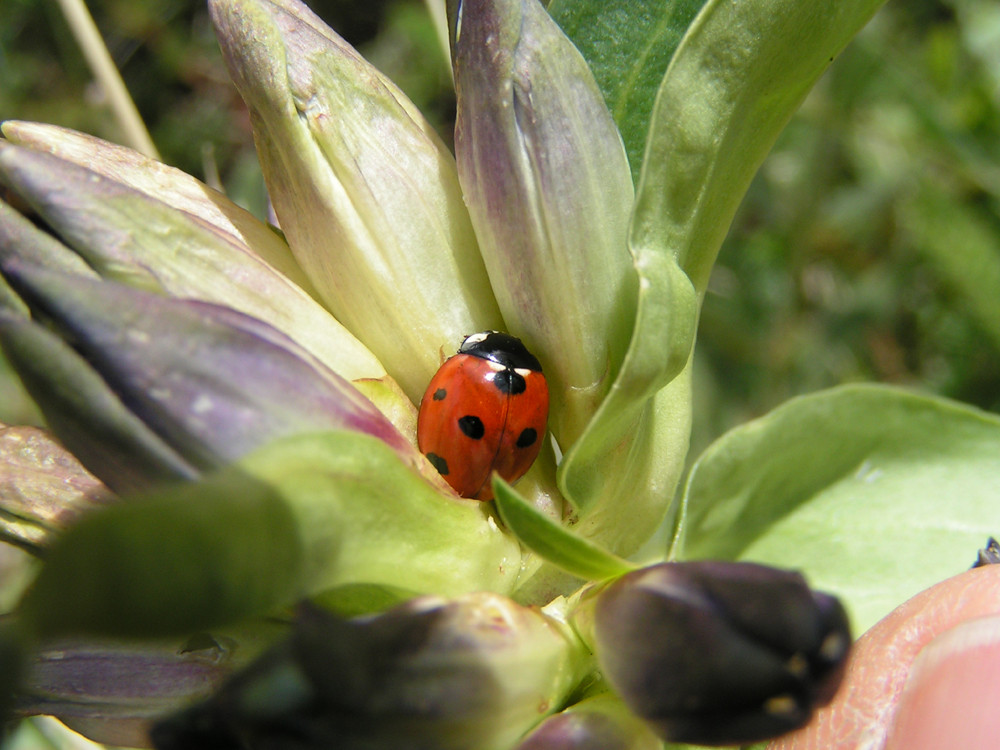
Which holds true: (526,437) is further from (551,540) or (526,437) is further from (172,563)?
(172,563)

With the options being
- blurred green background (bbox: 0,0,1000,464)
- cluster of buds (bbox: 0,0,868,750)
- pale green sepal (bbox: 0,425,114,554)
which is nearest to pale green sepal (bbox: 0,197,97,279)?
cluster of buds (bbox: 0,0,868,750)

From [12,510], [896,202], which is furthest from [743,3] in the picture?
[896,202]

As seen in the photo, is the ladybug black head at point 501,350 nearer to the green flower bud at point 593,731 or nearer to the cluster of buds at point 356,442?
the cluster of buds at point 356,442

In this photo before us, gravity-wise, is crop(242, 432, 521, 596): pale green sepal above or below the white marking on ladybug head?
below

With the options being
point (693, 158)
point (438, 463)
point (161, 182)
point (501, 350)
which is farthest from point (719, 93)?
point (161, 182)

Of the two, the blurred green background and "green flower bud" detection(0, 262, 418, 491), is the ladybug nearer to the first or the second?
"green flower bud" detection(0, 262, 418, 491)
